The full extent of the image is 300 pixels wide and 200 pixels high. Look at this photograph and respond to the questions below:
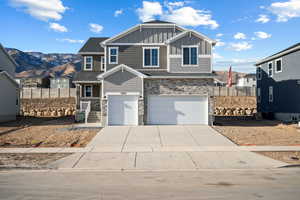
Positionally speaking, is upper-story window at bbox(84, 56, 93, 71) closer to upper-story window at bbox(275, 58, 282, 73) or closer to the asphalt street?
the asphalt street

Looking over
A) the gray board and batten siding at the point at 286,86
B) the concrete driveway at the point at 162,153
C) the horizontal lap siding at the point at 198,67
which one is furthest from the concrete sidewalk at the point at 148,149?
the gray board and batten siding at the point at 286,86

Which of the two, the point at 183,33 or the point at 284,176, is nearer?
the point at 284,176

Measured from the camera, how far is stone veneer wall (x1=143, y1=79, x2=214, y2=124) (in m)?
19.0

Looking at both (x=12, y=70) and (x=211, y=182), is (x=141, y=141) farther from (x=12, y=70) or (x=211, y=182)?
(x=12, y=70)

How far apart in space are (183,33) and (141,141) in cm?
1020

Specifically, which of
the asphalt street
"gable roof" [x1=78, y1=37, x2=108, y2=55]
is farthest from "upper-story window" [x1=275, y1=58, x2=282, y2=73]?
the asphalt street

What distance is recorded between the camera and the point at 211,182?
277 inches

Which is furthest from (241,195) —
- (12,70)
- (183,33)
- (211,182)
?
(12,70)

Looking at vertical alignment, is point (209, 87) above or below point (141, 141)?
above

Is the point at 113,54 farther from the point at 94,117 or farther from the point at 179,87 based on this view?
the point at 179,87

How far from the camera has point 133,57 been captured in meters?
20.2

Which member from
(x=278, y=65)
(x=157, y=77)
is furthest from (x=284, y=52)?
(x=157, y=77)

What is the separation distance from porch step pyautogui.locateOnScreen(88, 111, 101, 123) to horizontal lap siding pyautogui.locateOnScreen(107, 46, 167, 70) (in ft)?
14.6

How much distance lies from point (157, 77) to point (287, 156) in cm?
1080
